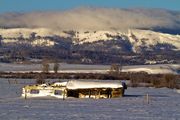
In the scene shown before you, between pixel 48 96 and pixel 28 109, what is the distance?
19.2 metres

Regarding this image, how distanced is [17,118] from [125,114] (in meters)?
7.38

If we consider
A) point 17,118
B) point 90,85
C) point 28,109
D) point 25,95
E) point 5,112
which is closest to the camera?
point 17,118

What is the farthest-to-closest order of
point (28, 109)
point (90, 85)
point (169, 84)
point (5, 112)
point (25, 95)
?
point (169, 84) → point (90, 85) → point (25, 95) → point (28, 109) → point (5, 112)

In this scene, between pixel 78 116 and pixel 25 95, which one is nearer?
pixel 78 116

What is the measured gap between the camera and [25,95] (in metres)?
58.7

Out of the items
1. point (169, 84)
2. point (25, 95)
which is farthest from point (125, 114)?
point (169, 84)

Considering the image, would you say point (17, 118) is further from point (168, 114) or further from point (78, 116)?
point (168, 114)

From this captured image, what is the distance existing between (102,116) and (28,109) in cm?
709

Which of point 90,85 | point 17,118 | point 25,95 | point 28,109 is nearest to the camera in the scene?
point 17,118

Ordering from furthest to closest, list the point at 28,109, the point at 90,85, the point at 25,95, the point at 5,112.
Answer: the point at 90,85 < the point at 25,95 < the point at 28,109 < the point at 5,112

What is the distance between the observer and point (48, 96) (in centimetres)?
6103

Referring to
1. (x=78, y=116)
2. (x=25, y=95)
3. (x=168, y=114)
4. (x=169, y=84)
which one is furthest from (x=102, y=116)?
(x=169, y=84)

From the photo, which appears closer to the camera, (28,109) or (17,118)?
(17,118)

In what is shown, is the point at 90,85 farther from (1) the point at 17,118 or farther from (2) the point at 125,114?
(1) the point at 17,118
